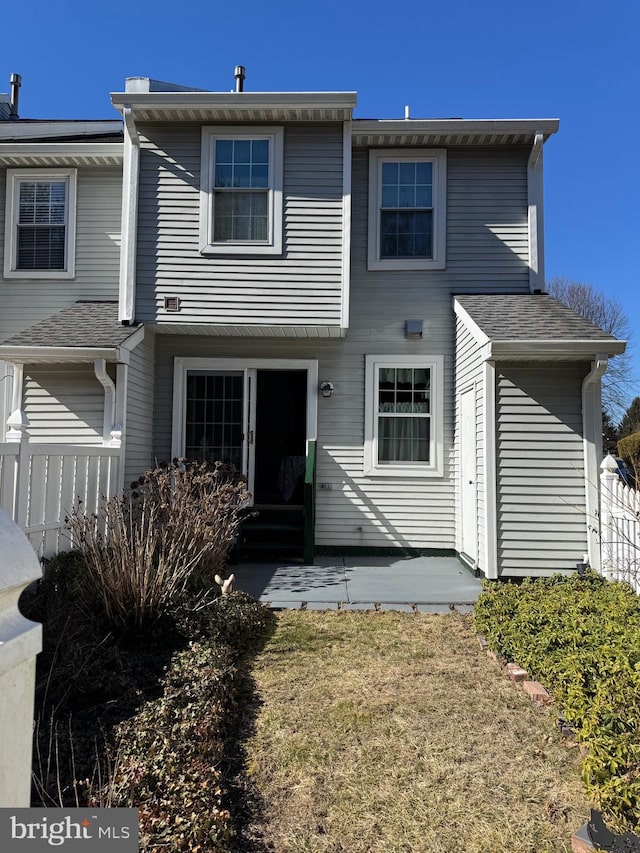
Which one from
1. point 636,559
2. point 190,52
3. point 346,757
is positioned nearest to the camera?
point 346,757

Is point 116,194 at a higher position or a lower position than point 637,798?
higher

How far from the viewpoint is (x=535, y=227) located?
25.7ft

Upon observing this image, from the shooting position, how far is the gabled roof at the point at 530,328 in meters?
5.94

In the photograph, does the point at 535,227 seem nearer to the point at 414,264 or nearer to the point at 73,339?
the point at 414,264

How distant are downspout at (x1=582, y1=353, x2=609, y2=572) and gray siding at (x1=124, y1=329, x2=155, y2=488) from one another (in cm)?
527

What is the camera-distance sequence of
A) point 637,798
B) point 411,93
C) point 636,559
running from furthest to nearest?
point 411,93 < point 636,559 < point 637,798

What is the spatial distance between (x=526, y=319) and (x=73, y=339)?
17.4 ft

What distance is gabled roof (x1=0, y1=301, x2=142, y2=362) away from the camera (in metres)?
6.61

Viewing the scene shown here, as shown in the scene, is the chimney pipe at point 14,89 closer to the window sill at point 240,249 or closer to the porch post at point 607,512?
the window sill at point 240,249

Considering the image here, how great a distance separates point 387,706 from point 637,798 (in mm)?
1577

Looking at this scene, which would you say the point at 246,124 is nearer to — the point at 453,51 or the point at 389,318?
the point at 389,318

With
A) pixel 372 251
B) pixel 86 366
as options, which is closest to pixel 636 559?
pixel 372 251

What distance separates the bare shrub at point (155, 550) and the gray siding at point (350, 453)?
1870mm

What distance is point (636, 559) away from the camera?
541 centimetres
